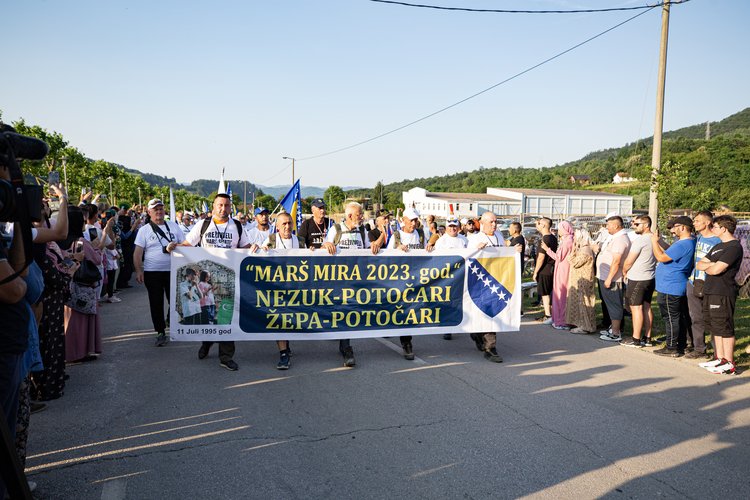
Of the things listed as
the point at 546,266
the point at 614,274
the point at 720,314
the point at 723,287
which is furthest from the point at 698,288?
the point at 546,266

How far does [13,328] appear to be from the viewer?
99.0 inches

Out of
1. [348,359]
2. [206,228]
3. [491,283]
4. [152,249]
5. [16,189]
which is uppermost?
[16,189]

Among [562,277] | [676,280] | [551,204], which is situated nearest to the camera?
[676,280]

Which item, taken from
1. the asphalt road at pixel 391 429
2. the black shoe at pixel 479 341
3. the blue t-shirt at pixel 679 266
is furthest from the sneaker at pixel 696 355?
the black shoe at pixel 479 341

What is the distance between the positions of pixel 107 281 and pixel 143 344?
4.73 m

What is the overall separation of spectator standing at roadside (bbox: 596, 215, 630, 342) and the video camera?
25.6ft

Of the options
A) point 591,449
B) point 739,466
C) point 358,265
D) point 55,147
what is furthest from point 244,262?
point 55,147

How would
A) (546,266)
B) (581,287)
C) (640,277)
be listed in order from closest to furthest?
(640,277) → (581,287) → (546,266)

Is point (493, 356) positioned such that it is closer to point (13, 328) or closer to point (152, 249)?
point (152, 249)

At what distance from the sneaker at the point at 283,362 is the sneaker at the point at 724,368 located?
5377 mm

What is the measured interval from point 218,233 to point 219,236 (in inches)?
1.7

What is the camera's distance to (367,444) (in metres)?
4.06

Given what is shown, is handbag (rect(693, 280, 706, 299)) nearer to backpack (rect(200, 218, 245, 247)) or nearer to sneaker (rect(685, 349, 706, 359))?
sneaker (rect(685, 349, 706, 359))

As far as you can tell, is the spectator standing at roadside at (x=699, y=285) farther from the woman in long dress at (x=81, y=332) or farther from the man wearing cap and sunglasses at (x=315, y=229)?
the woman in long dress at (x=81, y=332)
